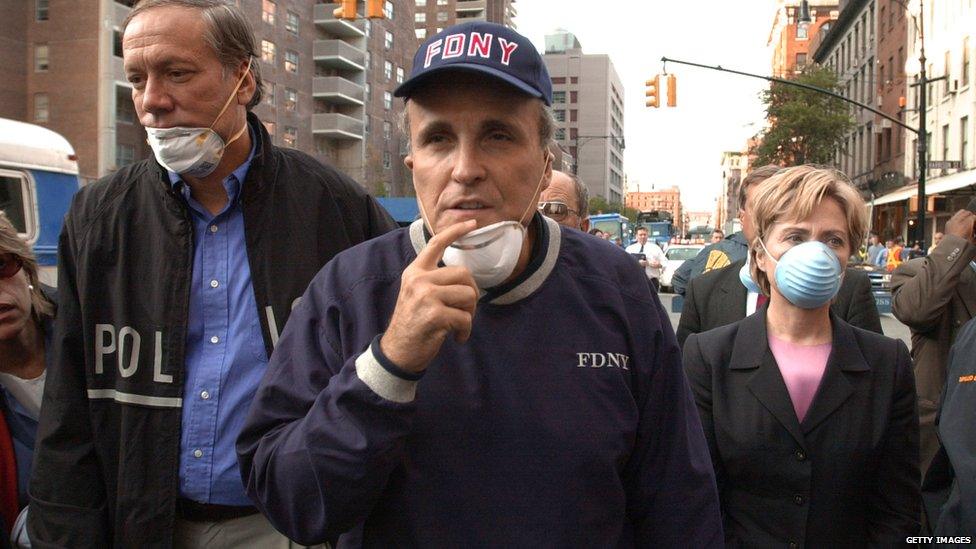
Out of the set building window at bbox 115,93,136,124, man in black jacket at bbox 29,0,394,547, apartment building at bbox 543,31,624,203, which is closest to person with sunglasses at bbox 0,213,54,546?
man in black jacket at bbox 29,0,394,547

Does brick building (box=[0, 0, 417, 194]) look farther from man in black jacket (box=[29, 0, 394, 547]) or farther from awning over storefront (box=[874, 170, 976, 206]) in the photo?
awning over storefront (box=[874, 170, 976, 206])

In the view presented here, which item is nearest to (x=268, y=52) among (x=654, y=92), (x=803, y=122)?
(x=803, y=122)

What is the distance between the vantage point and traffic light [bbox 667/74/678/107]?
893 inches

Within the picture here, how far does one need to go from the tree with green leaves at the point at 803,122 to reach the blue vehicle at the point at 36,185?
3540 centimetres

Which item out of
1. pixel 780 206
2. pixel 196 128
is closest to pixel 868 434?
pixel 780 206

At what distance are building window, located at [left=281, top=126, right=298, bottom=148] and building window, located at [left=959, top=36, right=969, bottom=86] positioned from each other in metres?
35.1

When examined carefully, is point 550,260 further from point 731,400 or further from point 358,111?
point 358,111

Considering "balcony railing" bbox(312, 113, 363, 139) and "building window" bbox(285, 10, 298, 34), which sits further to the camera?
"balcony railing" bbox(312, 113, 363, 139)

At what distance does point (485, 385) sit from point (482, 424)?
0.08 meters

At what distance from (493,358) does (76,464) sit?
1.47m

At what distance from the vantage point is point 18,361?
321cm

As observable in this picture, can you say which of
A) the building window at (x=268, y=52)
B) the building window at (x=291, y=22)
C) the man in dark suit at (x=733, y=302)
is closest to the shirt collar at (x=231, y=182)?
the man in dark suit at (x=733, y=302)

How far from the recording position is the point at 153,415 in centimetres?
238

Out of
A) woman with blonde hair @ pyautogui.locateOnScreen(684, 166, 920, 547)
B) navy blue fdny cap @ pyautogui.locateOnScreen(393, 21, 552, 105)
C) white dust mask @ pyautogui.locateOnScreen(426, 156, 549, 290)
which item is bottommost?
woman with blonde hair @ pyautogui.locateOnScreen(684, 166, 920, 547)
